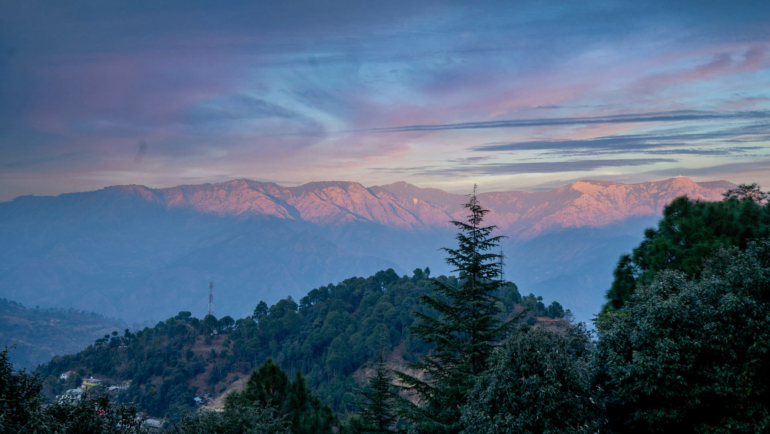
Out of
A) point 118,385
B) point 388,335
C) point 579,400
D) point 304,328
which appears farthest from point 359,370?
point 579,400

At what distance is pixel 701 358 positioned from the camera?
1470cm

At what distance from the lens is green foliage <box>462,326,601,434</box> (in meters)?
13.0

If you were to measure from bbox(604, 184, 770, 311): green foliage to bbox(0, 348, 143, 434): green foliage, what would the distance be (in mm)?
25624

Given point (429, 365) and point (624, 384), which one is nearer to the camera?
point (624, 384)

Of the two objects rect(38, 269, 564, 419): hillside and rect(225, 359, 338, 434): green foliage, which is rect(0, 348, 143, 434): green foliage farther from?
rect(38, 269, 564, 419): hillside

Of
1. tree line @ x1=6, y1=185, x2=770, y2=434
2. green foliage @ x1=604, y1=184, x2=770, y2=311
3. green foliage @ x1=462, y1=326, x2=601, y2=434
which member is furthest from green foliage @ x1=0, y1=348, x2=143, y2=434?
green foliage @ x1=604, y1=184, x2=770, y2=311

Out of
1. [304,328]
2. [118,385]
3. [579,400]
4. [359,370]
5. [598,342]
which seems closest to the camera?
[579,400]

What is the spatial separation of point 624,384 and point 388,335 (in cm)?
7972

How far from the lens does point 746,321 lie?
14281mm

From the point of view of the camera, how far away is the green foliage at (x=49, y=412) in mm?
11055

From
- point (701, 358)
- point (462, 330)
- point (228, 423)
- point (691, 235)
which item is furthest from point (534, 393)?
point (691, 235)

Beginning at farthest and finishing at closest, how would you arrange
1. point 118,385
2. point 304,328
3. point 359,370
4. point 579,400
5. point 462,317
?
point 304,328 < point 118,385 < point 359,370 < point 462,317 < point 579,400

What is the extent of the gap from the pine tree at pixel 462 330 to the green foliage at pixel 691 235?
1141 cm

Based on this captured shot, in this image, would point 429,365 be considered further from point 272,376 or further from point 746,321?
point 746,321
